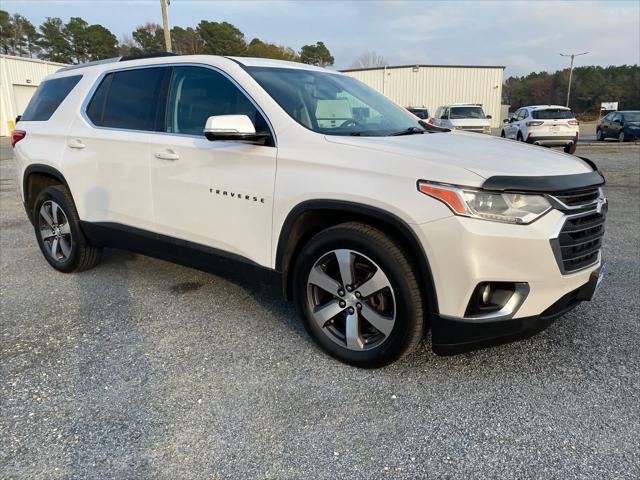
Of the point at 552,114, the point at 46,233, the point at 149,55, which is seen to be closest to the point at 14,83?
the point at 552,114

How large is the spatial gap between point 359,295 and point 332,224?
0.49 metres

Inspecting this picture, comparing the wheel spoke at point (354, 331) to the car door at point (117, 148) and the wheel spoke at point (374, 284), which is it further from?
the car door at point (117, 148)

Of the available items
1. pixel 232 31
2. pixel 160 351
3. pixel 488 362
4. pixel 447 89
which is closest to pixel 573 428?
pixel 488 362

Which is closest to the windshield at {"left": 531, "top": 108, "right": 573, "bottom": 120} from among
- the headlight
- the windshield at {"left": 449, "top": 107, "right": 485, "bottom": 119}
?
the windshield at {"left": 449, "top": 107, "right": 485, "bottom": 119}

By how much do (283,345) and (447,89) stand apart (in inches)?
1673

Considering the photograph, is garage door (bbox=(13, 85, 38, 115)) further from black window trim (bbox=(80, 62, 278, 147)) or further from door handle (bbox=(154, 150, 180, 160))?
door handle (bbox=(154, 150, 180, 160))

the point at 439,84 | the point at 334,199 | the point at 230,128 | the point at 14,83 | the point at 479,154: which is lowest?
the point at 334,199

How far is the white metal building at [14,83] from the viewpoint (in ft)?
116

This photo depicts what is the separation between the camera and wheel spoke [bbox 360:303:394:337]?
2696 mm

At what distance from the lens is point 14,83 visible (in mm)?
36031

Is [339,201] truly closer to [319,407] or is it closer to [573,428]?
[319,407]

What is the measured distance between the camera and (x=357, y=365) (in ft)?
9.45

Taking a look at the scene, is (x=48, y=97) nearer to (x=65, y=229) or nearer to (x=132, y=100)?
(x=65, y=229)

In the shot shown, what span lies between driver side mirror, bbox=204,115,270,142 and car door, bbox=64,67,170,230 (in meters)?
0.99
